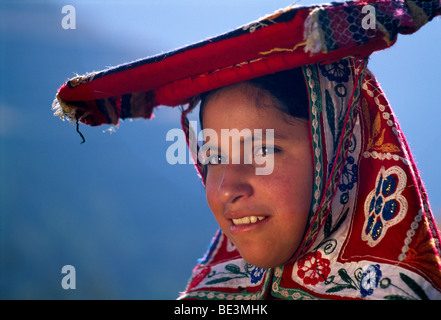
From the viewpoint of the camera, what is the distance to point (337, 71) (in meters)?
1.31

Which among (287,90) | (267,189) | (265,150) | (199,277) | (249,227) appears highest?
(287,90)

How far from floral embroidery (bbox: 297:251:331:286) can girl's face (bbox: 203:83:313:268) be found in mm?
74

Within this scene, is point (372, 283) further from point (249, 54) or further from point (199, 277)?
point (199, 277)

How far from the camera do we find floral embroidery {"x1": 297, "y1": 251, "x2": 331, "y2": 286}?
125cm

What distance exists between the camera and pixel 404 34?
1028 millimetres

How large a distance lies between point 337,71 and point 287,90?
17 centimetres

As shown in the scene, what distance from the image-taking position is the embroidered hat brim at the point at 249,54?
990mm

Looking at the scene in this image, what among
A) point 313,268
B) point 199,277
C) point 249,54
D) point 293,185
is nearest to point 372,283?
point 313,268

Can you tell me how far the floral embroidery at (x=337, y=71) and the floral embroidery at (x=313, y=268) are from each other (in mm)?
552

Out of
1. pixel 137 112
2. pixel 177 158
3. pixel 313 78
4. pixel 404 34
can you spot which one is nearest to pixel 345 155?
pixel 313 78

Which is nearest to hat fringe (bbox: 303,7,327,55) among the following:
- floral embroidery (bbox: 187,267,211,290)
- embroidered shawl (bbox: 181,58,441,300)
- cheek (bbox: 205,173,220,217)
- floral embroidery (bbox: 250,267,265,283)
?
embroidered shawl (bbox: 181,58,441,300)

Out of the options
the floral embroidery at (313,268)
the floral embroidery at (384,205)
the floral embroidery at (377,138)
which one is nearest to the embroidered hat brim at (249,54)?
the floral embroidery at (377,138)

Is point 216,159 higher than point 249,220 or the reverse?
higher

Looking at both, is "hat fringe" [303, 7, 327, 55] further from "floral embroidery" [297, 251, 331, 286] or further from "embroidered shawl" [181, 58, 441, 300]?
"floral embroidery" [297, 251, 331, 286]
